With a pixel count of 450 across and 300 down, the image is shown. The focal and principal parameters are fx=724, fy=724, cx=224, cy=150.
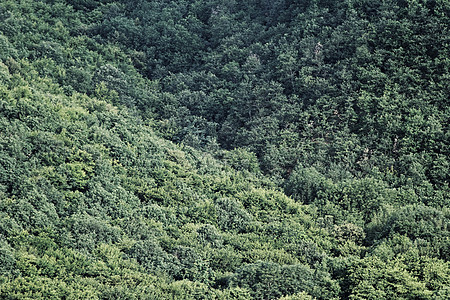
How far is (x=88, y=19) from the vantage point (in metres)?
94.1

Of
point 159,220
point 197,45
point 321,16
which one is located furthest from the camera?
point 197,45

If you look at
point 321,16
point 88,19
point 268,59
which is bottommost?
point 88,19

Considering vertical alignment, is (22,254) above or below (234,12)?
below

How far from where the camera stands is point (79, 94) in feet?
251

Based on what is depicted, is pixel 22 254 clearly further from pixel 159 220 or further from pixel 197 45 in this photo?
pixel 197 45

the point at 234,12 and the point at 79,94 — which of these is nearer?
A: the point at 79,94

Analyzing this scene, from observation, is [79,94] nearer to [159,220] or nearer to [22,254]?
[159,220]

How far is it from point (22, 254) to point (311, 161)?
110 feet

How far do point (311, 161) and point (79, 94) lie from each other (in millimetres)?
25387

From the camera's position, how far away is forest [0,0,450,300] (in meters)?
49.1

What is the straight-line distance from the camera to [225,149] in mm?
78375

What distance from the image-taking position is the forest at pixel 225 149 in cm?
4909

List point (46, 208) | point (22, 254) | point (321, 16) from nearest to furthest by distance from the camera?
point (22, 254) < point (46, 208) < point (321, 16)

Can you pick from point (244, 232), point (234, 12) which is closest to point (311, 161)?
point (244, 232)
